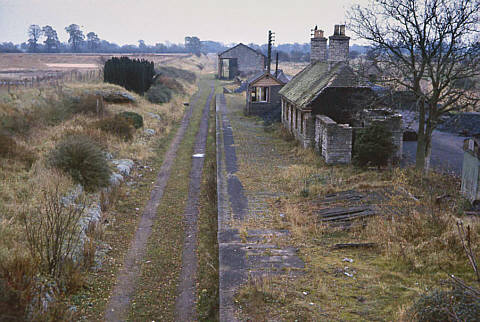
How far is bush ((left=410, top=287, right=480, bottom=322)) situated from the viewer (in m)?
5.21

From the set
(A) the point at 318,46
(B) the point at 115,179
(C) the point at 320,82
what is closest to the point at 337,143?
(C) the point at 320,82

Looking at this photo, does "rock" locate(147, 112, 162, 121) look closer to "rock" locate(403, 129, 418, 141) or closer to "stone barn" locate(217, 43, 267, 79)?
"rock" locate(403, 129, 418, 141)

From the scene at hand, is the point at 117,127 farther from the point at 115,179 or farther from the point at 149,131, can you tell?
the point at 115,179

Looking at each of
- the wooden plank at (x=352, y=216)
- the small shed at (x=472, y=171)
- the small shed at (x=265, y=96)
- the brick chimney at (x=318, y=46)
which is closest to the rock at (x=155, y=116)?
the small shed at (x=265, y=96)

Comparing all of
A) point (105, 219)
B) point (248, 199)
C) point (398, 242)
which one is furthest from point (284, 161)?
point (398, 242)

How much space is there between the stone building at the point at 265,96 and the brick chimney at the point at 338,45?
10.3 meters

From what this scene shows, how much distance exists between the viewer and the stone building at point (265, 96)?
30.5m

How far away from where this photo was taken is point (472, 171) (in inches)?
444

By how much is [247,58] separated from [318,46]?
3921cm

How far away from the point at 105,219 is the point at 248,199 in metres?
4.04

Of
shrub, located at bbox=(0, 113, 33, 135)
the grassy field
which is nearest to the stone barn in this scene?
the grassy field

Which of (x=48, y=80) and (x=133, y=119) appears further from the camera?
(x=48, y=80)

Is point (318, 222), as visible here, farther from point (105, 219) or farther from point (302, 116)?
point (302, 116)

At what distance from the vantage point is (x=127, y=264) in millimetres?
9594
